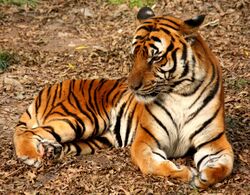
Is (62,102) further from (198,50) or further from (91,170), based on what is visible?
(198,50)

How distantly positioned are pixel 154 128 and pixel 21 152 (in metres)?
1.11

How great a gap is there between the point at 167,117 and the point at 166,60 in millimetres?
490

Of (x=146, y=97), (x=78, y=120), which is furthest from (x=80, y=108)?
(x=146, y=97)

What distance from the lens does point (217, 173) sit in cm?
520

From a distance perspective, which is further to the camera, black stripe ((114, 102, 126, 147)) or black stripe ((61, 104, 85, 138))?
black stripe ((114, 102, 126, 147))

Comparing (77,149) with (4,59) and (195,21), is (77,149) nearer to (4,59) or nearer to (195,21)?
(195,21)

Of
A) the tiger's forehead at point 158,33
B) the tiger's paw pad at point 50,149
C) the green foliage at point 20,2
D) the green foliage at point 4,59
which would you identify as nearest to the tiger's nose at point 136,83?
the tiger's forehead at point 158,33

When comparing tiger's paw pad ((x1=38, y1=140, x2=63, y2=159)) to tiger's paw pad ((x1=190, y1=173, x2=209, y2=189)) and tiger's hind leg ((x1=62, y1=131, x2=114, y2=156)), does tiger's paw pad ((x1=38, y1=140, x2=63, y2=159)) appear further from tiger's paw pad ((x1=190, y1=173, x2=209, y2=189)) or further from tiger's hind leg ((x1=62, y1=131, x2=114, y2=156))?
tiger's paw pad ((x1=190, y1=173, x2=209, y2=189))

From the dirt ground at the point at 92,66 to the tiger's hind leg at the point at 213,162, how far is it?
3.0 inches

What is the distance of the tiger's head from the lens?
17.4 ft

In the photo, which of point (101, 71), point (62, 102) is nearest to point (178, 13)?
point (101, 71)

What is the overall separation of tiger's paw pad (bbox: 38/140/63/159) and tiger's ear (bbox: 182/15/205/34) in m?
1.45

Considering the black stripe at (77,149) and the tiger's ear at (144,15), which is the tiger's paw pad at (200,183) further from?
the tiger's ear at (144,15)

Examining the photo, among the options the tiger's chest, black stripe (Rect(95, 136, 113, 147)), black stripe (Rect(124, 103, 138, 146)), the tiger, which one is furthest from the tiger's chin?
black stripe (Rect(95, 136, 113, 147))
